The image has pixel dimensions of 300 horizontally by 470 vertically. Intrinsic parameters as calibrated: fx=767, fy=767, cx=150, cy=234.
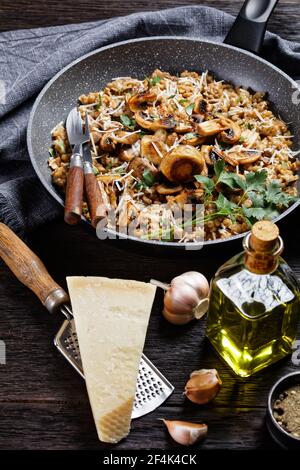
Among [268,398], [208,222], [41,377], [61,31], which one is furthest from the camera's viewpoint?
[61,31]

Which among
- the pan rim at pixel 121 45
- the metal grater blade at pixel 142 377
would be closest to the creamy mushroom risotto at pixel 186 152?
the pan rim at pixel 121 45

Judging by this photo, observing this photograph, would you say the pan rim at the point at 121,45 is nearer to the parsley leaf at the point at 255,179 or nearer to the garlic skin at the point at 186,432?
the parsley leaf at the point at 255,179

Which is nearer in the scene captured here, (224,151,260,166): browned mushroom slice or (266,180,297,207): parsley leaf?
(266,180,297,207): parsley leaf

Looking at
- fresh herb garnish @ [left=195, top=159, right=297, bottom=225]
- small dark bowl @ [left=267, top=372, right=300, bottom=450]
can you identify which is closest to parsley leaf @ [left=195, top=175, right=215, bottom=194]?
fresh herb garnish @ [left=195, top=159, right=297, bottom=225]

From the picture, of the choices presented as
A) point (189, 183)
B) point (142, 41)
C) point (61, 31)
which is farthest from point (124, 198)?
point (61, 31)

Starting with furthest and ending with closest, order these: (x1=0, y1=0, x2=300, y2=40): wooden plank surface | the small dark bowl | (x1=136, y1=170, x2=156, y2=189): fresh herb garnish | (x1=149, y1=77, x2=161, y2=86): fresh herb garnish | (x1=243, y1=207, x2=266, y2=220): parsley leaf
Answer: (x1=0, y1=0, x2=300, y2=40): wooden plank surface, (x1=149, y1=77, x2=161, y2=86): fresh herb garnish, (x1=136, y1=170, x2=156, y2=189): fresh herb garnish, (x1=243, y1=207, x2=266, y2=220): parsley leaf, the small dark bowl

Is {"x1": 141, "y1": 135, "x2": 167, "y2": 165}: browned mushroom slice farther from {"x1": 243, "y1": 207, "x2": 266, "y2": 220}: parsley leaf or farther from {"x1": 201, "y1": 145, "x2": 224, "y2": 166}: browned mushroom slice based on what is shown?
{"x1": 243, "y1": 207, "x2": 266, "y2": 220}: parsley leaf
